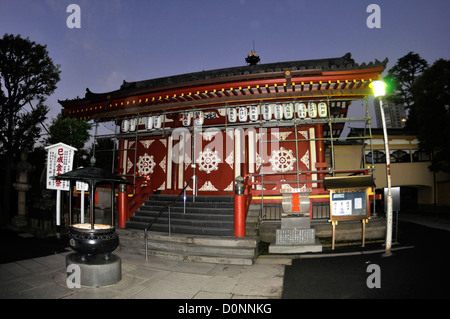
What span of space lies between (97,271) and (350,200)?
775 centimetres

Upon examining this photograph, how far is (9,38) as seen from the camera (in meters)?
12.8

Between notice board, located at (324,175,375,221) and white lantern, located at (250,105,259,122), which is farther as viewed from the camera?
white lantern, located at (250,105,259,122)

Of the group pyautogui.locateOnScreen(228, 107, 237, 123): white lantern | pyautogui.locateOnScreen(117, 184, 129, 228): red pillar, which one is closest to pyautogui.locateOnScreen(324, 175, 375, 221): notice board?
pyautogui.locateOnScreen(228, 107, 237, 123): white lantern

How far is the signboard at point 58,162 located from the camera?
9172 mm

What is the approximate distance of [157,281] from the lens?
17.6 ft

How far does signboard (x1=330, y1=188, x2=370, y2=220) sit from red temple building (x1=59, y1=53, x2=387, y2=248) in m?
1.14

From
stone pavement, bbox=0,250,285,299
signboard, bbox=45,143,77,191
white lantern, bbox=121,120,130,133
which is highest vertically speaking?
white lantern, bbox=121,120,130,133

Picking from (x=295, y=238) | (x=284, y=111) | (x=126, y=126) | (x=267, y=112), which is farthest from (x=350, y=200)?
(x=126, y=126)

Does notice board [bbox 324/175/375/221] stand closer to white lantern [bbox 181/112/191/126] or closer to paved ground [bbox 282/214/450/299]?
paved ground [bbox 282/214/450/299]

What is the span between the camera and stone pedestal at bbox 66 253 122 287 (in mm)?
5012
